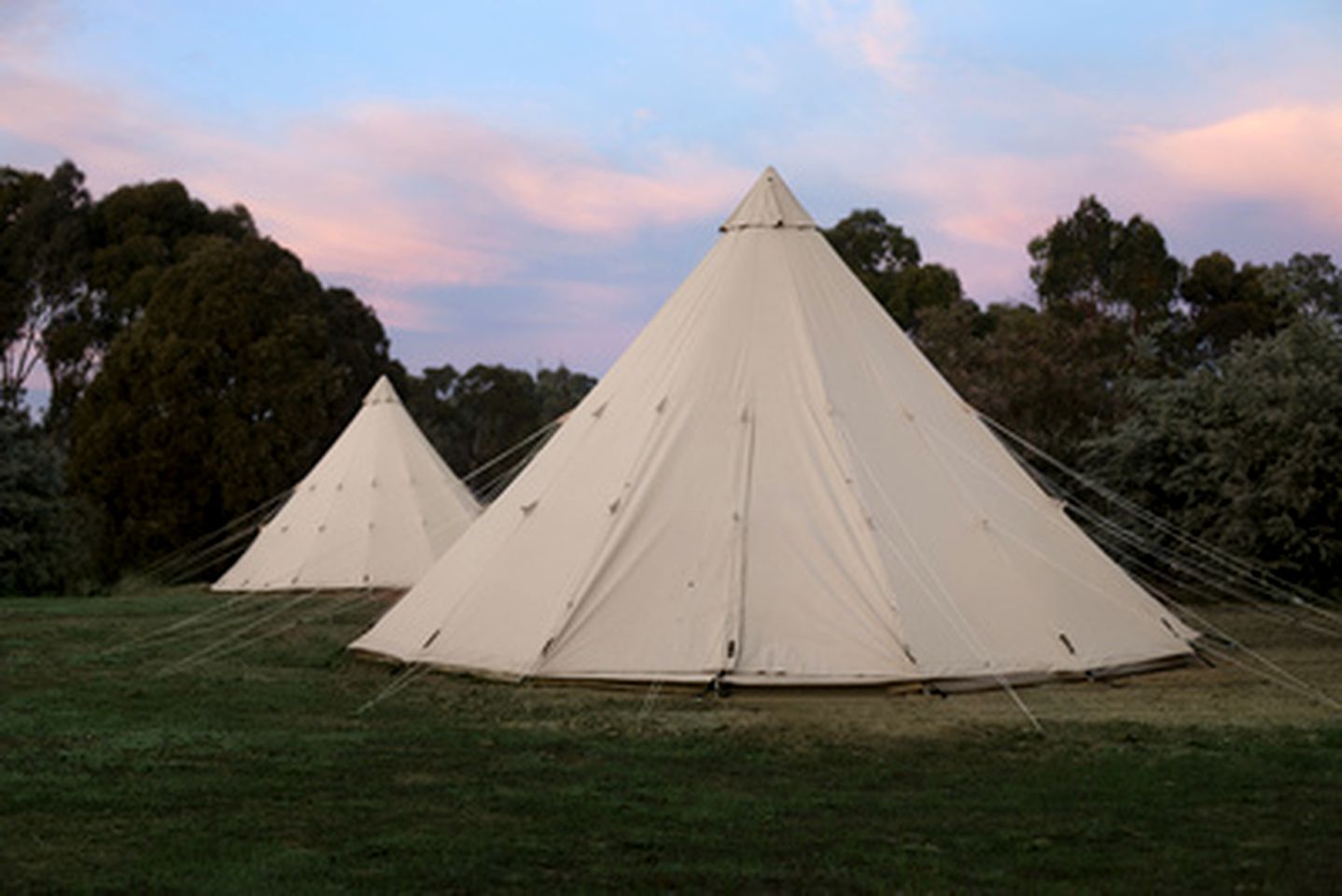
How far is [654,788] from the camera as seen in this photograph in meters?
8.41

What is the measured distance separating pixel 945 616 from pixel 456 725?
430cm

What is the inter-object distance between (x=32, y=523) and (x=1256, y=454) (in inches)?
898

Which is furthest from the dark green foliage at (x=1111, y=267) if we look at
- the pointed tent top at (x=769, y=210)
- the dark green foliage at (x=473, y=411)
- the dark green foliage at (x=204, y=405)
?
the pointed tent top at (x=769, y=210)

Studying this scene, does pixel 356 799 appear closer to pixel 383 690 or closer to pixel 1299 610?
pixel 383 690

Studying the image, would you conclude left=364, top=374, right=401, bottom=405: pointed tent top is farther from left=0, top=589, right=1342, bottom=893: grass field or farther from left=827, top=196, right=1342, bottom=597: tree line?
left=0, top=589, right=1342, bottom=893: grass field

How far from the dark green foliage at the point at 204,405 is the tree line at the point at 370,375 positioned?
61 millimetres

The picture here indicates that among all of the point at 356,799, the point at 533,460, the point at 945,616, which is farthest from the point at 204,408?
the point at 356,799

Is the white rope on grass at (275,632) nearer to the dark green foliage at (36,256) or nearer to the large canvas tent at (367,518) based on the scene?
the large canvas tent at (367,518)

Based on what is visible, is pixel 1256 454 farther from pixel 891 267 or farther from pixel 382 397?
pixel 891 267

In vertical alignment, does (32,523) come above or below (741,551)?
above

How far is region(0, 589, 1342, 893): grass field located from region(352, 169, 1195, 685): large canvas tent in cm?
49

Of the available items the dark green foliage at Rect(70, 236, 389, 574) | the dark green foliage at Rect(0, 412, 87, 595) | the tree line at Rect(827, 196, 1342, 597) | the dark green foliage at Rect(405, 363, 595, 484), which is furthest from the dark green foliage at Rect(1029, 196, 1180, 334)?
the dark green foliage at Rect(0, 412, 87, 595)

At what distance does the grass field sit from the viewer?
21.3ft

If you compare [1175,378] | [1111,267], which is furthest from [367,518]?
[1111,267]
